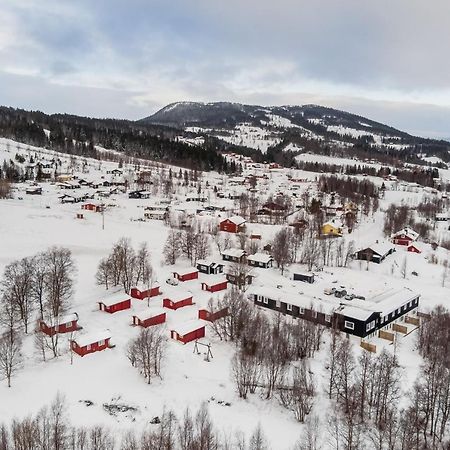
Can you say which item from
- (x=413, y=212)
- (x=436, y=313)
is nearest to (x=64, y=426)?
(x=436, y=313)

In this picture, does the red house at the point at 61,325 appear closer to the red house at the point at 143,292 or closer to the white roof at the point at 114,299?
the white roof at the point at 114,299

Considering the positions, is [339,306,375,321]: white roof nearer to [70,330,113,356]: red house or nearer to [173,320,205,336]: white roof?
[173,320,205,336]: white roof

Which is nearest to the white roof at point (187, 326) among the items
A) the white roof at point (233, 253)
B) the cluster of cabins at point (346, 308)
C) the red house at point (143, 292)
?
the red house at point (143, 292)

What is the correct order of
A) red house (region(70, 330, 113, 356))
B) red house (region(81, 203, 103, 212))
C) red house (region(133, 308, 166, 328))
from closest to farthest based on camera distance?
red house (region(70, 330, 113, 356))
red house (region(133, 308, 166, 328))
red house (region(81, 203, 103, 212))

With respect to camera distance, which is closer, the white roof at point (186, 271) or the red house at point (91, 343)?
the red house at point (91, 343)

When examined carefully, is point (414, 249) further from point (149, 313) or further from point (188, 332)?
point (149, 313)

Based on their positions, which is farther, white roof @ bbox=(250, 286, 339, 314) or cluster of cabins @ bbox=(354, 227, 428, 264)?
cluster of cabins @ bbox=(354, 227, 428, 264)

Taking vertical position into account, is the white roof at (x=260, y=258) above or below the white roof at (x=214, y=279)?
above

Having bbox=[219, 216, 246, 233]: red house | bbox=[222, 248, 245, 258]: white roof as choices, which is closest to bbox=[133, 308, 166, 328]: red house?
bbox=[222, 248, 245, 258]: white roof
